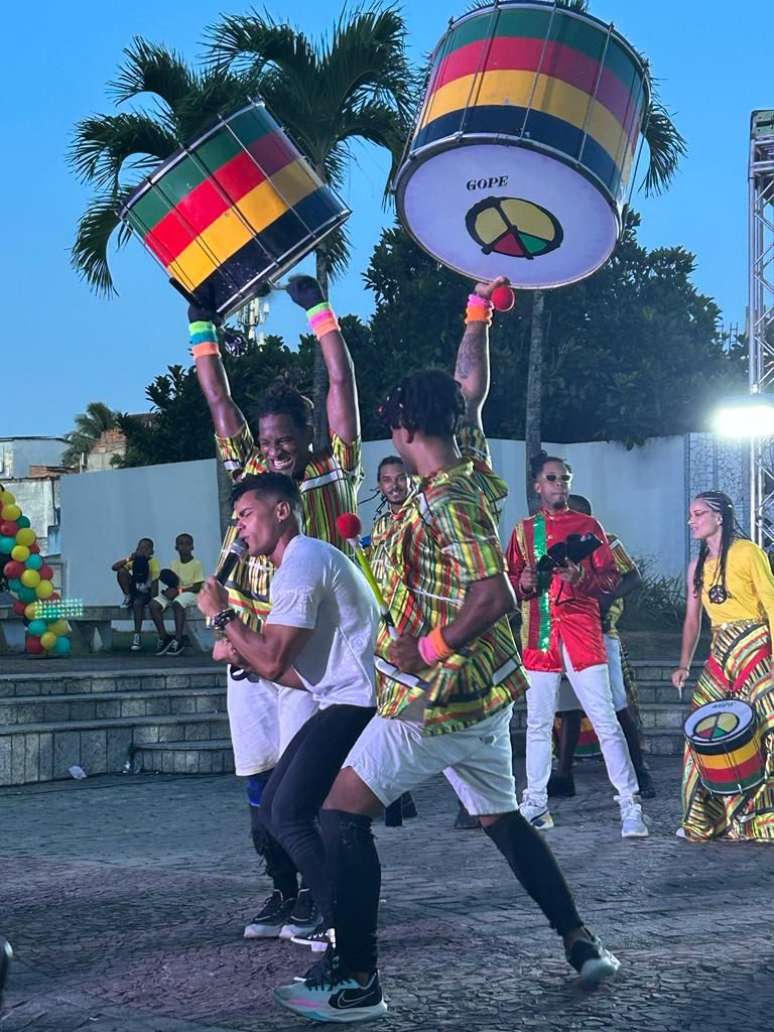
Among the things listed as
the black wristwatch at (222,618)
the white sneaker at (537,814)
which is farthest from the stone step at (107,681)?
the black wristwatch at (222,618)

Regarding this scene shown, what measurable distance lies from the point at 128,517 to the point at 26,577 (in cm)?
786

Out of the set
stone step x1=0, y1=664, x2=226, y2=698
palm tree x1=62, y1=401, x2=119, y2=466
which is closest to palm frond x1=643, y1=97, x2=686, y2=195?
stone step x1=0, y1=664, x2=226, y2=698

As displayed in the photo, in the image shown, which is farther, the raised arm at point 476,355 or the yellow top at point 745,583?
the yellow top at point 745,583

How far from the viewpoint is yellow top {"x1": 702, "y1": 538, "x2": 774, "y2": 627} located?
7.68m

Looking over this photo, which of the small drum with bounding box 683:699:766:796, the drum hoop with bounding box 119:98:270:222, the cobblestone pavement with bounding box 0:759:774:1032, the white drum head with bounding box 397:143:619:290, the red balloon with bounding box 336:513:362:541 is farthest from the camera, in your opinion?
the small drum with bounding box 683:699:766:796

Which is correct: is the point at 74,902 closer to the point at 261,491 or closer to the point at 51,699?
the point at 261,491

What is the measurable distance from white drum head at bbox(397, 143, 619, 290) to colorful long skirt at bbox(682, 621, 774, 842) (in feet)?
9.01

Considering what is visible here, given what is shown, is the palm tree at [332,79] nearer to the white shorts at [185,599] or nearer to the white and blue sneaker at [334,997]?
the white shorts at [185,599]

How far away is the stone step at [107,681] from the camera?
39.7 feet

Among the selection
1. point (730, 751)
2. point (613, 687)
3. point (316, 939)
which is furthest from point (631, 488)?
point (316, 939)

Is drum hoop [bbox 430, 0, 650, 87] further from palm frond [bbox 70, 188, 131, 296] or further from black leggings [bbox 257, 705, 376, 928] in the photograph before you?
palm frond [bbox 70, 188, 131, 296]

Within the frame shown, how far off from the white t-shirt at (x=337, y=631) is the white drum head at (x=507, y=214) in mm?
1403

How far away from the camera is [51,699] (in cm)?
1137

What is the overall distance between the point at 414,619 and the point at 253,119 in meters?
2.54
